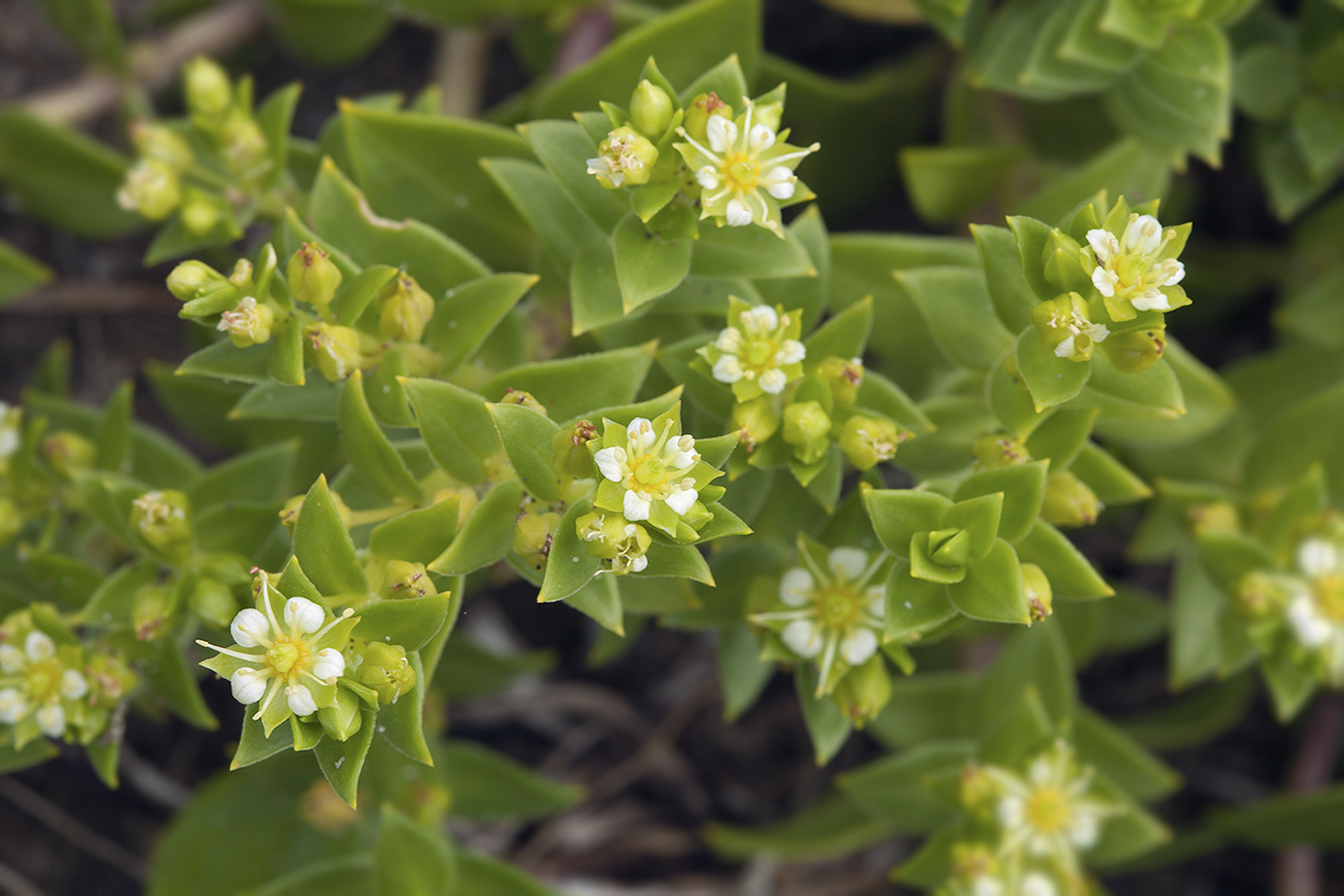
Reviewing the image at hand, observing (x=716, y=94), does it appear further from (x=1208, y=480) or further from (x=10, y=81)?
(x=10, y=81)

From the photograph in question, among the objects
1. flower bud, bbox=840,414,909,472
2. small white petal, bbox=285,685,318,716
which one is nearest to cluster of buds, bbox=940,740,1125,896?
flower bud, bbox=840,414,909,472

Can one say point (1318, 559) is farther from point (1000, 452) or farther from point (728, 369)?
point (728, 369)

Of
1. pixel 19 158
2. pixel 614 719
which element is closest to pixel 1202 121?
pixel 614 719

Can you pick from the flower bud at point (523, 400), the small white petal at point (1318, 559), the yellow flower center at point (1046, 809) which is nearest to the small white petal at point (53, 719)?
the flower bud at point (523, 400)

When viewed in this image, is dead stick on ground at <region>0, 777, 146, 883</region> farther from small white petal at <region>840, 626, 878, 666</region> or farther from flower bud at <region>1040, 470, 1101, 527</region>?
flower bud at <region>1040, 470, 1101, 527</region>

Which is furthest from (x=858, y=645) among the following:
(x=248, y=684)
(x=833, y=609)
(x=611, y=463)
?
(x=248, y=684)

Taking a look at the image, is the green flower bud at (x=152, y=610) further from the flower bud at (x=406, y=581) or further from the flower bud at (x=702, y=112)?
the flower bud at (x=702, y=112)

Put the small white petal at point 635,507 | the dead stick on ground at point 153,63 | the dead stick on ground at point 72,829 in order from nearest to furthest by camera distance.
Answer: the small white petal at point 635,507, the dead stick on ground at point 72,829, the dead stick on ground at point 153,63
